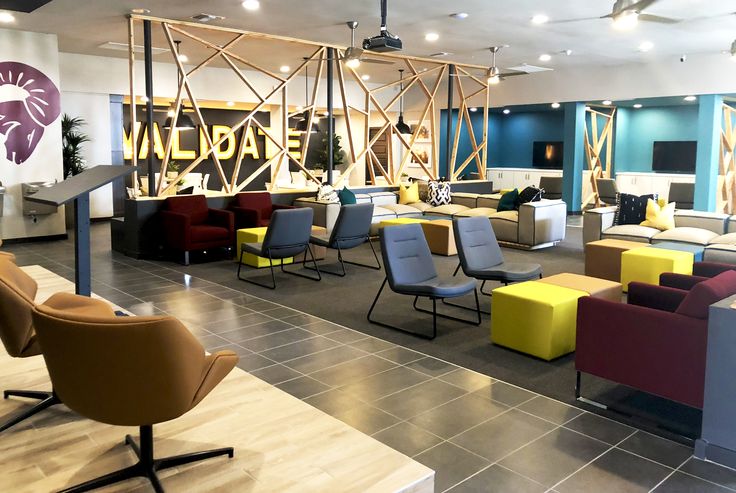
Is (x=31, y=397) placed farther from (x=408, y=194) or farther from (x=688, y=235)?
(x=408, y=194)

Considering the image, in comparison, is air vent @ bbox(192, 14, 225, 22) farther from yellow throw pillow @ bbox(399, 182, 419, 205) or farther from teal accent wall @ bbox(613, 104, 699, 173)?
teal accent wall @ bbox(613, 104, 699, 173)

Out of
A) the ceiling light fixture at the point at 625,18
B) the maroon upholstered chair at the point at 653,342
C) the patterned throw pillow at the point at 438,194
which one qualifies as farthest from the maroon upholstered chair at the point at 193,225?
the maroon upholstered chair at the point at 653,342

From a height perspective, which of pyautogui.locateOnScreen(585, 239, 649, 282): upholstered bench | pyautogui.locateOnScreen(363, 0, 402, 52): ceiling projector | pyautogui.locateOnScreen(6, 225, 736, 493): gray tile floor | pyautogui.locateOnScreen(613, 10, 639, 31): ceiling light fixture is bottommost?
pyautogui.locateOnScreen(6, 225, 736, 493): gray tile floor

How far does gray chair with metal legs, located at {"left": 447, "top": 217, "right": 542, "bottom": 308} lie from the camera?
6.05 m

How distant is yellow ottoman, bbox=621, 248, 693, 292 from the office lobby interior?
31 millimetres

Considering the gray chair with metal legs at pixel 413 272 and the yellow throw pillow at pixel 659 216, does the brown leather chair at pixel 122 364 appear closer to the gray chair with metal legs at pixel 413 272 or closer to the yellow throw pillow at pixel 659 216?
the gray chair with metal legs at pixel 413 272

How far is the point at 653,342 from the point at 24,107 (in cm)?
960

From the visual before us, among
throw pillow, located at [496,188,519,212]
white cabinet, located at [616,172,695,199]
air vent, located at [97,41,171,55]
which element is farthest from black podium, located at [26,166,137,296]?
white cabinet, located at [616,172,695,199]

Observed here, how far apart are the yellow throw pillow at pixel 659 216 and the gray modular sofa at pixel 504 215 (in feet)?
5.54

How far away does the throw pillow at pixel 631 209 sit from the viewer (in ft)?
28.8

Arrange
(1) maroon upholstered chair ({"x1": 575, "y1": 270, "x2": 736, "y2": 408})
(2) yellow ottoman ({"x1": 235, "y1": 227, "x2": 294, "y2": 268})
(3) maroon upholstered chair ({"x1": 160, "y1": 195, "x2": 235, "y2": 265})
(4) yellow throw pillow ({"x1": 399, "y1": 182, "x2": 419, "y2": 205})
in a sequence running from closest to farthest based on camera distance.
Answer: (1) maroon upholstered chair ({"x1": 575, "y1": 270, "x2": 736, "y2": 408}) → (2) yellow ottoman ({"x1": 235, "y1": 227, "x2": 294, "y2": 268}) → (3) maroon upholstered chair ({"x1": 160, "y1": 195, "x2": 235, "y2": 265}) → (4) yellow throw pillow ({"x1": 399, "y1": 182, "x2": 419, "y2": 205})

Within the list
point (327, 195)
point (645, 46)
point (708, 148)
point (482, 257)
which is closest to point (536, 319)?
point (482, 257)

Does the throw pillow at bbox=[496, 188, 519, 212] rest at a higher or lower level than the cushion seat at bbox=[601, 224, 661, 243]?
higher

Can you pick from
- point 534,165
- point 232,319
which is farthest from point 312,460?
point 534,165
